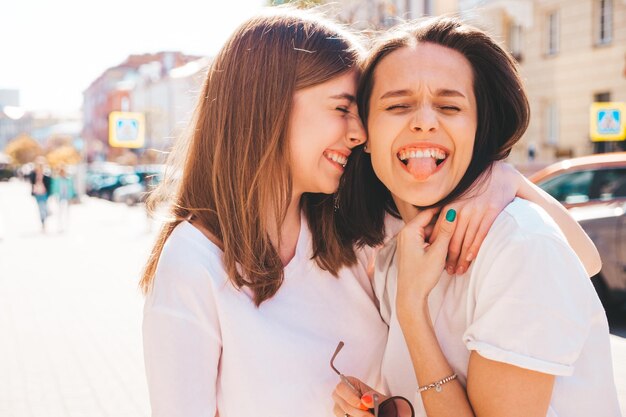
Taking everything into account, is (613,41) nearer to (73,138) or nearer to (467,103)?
(467,103)

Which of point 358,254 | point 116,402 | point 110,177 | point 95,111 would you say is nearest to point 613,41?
point 116,402

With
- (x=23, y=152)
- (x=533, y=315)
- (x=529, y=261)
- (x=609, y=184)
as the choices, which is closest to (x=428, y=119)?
(x=529, y=261)

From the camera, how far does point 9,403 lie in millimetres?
5480

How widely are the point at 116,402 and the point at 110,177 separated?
39799mm

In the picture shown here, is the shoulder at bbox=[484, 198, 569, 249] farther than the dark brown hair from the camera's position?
No

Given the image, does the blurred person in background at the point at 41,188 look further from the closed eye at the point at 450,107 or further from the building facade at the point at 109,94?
the building facade at the point at 109,94

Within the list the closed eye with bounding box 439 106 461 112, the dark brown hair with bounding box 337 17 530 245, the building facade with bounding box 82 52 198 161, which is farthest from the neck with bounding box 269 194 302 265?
the building facade with bounding box 82 52 198 161

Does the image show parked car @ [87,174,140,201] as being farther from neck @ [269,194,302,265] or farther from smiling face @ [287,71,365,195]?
smiling face @ [287,71,365,195]

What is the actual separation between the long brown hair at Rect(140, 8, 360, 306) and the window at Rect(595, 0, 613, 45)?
21.4 meters

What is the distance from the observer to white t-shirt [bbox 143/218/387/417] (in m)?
1.85

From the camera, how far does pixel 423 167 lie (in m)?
1.97

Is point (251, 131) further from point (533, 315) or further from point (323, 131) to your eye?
point (533, 315)

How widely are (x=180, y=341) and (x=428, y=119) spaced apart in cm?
89

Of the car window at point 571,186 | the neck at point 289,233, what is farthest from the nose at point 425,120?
the car window at point 571,186
